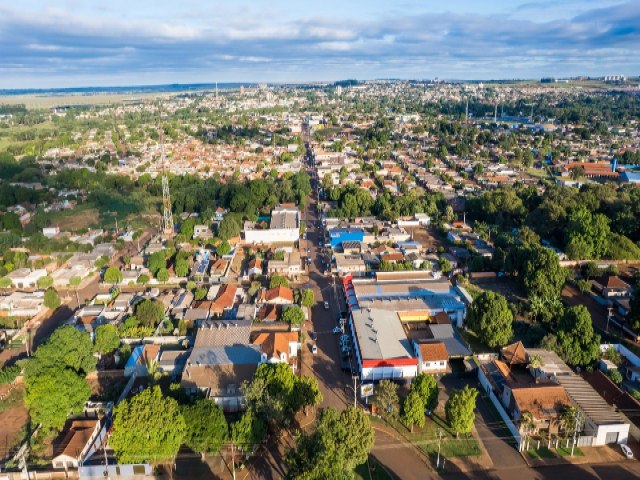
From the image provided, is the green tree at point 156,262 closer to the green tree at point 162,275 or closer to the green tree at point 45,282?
the green tree at point 162,275

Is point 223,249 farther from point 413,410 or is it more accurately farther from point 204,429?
point 413,410

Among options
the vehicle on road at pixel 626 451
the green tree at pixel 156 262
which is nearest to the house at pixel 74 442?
the green tree at pixel 156 262

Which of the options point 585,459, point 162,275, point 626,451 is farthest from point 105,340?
point 626,451

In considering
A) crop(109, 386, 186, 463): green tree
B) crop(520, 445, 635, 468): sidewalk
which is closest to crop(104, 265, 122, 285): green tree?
crop(109, 386, 186, 463): green tree

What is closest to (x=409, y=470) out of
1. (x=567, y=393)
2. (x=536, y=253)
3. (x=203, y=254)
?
(x=567, y=393)

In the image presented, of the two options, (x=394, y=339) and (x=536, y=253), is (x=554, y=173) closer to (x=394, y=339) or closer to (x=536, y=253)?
(x=536, y=253)

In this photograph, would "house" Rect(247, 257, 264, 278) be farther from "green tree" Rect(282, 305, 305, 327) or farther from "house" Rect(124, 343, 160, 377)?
"house" Rect(124, 343, 160, 377)
